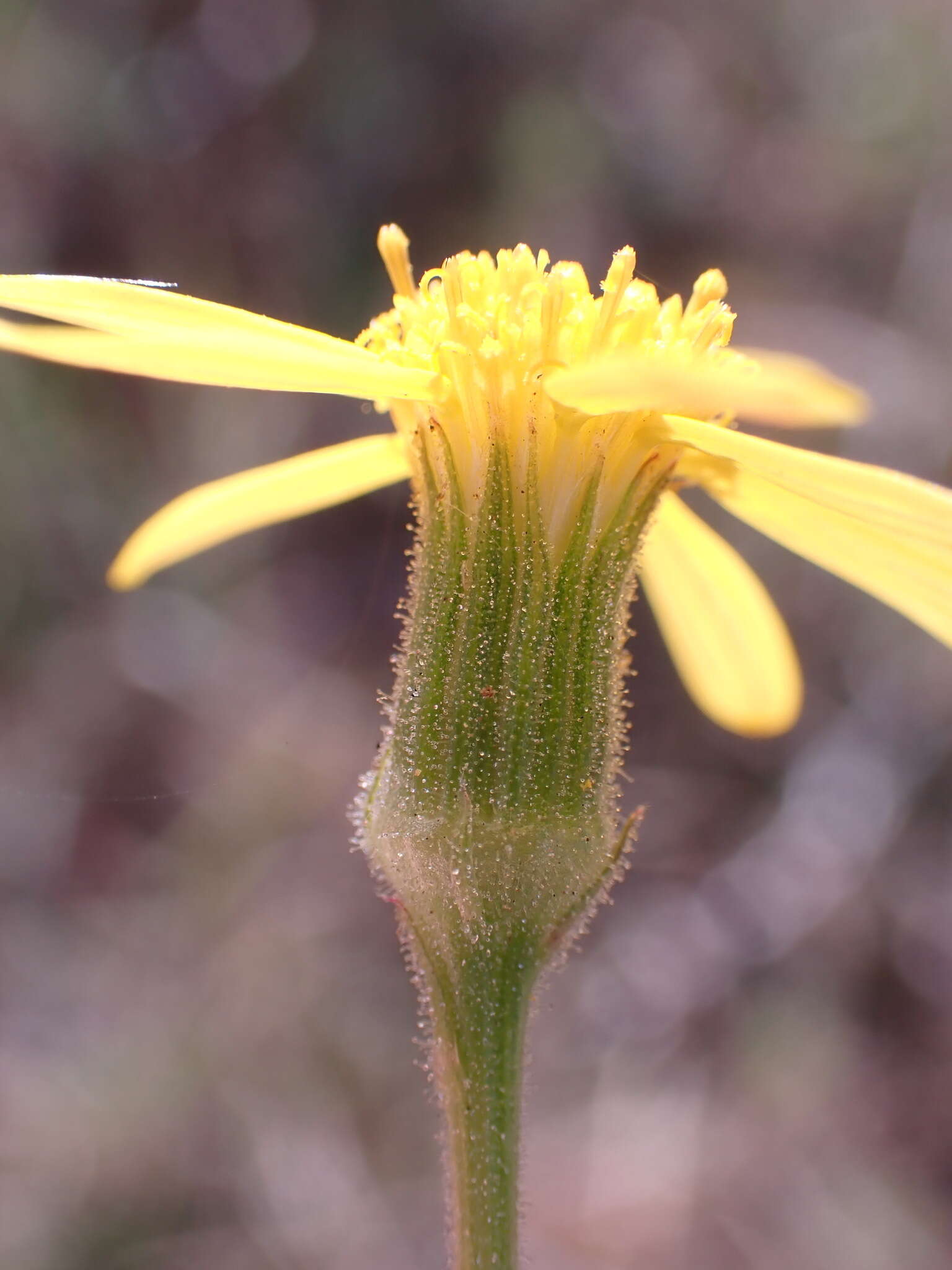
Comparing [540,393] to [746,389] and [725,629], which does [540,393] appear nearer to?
[746,389]

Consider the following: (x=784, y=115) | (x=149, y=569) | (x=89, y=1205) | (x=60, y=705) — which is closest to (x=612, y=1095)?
(x=89, y=1205)

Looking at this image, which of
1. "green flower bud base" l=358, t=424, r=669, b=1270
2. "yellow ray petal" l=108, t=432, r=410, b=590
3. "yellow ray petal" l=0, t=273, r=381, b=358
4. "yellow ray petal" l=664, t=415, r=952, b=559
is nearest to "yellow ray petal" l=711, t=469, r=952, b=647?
"yellow ray petal" l=664, t=415, r=952, b=559

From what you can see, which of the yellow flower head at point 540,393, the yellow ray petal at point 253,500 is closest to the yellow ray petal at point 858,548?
the yellow flower head at point 540,393

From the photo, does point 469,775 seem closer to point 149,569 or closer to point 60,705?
point 149,569

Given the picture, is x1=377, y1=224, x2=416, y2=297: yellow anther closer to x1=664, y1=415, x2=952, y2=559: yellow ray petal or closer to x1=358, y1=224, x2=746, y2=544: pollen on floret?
x1=358, y1=224, x2=746, y2=544: pollen on floret

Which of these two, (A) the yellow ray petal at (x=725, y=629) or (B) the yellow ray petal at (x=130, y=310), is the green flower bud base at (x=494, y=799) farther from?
(A) the yellow ray petal at (x=725, y=629)

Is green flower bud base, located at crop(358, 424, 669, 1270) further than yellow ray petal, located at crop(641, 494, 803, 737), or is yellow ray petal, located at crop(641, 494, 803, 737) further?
yellow ray petal, located at crop(641, 494, 803, 737)

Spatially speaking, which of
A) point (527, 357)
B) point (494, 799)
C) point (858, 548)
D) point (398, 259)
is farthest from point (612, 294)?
point (494, 799)
